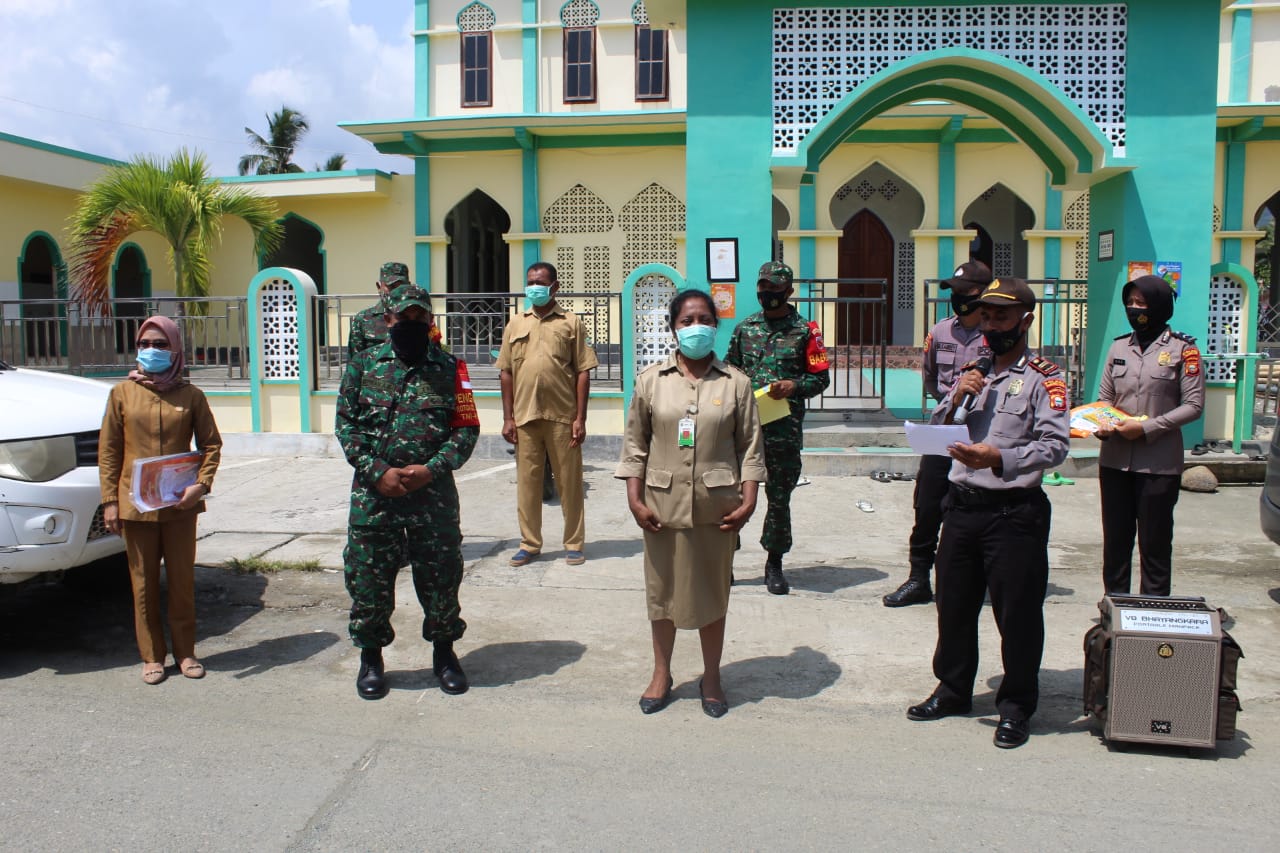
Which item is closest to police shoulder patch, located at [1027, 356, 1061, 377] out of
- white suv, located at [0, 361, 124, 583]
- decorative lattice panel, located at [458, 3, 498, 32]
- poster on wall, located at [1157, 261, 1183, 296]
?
white suv, located at [0, 361, 124, 583]

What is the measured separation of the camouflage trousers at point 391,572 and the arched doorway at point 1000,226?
631 inches

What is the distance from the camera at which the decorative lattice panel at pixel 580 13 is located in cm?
1797

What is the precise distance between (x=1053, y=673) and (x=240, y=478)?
7.13 m

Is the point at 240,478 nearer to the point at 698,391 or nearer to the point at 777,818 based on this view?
the point at 698,391

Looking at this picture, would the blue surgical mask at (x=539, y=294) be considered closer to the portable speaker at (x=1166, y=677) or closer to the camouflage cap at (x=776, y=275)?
the camouflage cap at (x=776, y=275)

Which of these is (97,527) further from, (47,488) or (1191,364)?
(1191,364)

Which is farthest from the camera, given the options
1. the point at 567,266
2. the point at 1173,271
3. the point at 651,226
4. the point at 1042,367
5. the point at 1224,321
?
the point at 567,266

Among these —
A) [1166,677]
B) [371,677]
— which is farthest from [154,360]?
[1166,677]

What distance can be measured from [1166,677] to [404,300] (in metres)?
3.04

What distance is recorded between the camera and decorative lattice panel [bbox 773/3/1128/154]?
29.8 feet

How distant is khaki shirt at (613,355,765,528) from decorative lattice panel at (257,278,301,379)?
24.0ft

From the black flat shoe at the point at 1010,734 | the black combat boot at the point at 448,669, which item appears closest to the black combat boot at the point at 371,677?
the black combat boot at the point at 448,669

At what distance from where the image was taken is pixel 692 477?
3873 mm

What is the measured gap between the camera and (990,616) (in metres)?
5.18
